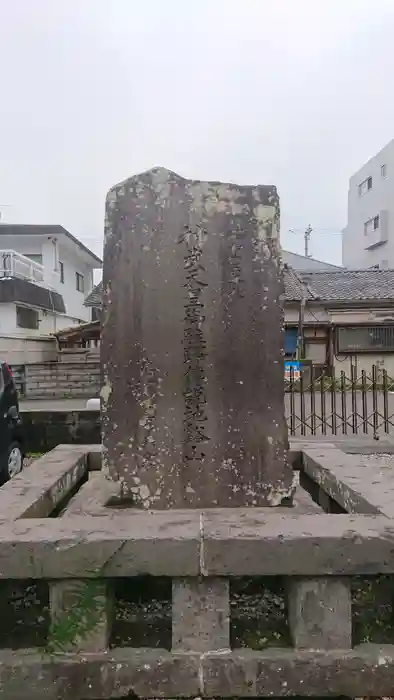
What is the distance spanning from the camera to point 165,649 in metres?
2.06

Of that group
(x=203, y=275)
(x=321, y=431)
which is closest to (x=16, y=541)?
(x=203, y=275)

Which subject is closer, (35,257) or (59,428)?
(59,428)

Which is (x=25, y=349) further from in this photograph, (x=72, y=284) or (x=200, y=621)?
(x=200, y=621)

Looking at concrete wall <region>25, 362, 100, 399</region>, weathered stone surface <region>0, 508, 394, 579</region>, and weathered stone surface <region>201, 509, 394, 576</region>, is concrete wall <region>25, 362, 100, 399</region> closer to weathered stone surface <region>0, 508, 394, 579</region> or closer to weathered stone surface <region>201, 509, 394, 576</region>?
weathered stone surface <region>0, 508, 394, 579</region>

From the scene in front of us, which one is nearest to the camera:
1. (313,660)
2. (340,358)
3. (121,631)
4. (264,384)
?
(313,660)

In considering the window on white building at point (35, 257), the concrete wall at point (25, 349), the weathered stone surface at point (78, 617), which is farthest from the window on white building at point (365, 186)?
the weathered stone surface at point (78, 617)

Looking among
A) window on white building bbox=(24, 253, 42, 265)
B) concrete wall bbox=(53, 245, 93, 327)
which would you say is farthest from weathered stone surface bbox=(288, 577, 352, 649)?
concrete wall bbox=(53, 245, 93, 327)

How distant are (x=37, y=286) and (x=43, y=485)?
683 inches

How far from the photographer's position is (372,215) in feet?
97.5

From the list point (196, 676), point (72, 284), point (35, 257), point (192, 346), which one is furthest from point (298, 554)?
point (72, 284)

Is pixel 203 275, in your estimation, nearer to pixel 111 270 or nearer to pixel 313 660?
pixel 111 270

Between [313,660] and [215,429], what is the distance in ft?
4.12

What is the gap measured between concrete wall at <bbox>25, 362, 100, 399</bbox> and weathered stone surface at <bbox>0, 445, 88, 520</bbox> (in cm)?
1301

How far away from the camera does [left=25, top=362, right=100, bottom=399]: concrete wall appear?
16.8 m
